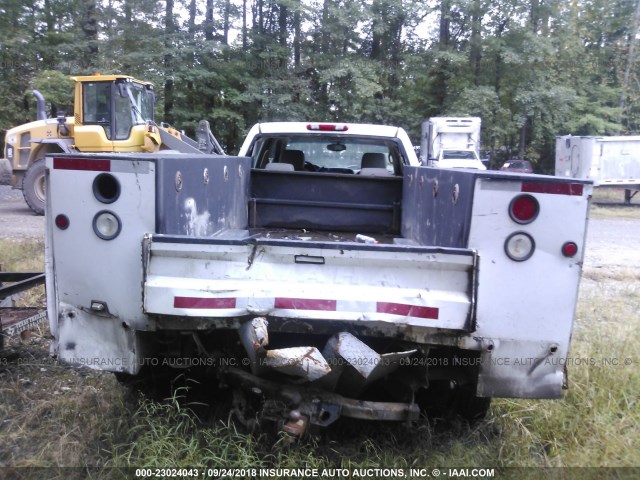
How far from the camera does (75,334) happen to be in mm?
3297

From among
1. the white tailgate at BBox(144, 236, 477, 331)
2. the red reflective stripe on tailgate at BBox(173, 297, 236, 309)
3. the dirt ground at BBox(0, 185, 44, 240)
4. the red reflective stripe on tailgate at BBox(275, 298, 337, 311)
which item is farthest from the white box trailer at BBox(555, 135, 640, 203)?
the red reflective stripe on tailgate at BBox(173, 297, 236, 309)

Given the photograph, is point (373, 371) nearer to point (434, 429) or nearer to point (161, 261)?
point (434, 429)

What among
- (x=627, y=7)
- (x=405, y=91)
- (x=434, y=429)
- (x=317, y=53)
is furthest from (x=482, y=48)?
(x=434, y=429)

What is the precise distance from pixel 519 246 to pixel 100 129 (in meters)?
12.2

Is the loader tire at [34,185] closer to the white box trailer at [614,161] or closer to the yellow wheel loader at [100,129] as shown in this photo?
the yellow wheel loader at [100,129]

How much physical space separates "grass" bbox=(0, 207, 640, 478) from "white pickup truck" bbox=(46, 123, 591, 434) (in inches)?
10.9

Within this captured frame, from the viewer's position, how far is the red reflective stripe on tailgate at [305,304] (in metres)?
3.09

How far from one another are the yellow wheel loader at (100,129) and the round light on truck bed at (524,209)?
10508 millimetres

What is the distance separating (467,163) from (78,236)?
18643 millimetres

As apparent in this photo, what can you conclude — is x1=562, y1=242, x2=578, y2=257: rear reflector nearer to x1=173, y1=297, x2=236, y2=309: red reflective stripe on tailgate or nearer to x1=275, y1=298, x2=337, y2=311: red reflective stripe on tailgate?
x1=275, y1=298, x2=337, y2=311: red reflective stripe on tailgate

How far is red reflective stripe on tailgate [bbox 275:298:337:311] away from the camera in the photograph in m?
3.09

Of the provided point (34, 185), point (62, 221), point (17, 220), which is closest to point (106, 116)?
point (34, 185)

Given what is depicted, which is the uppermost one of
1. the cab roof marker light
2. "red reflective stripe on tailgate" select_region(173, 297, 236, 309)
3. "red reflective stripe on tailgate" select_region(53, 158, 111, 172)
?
the cab roof marker light

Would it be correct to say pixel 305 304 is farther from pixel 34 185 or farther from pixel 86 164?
pixel 34 185
